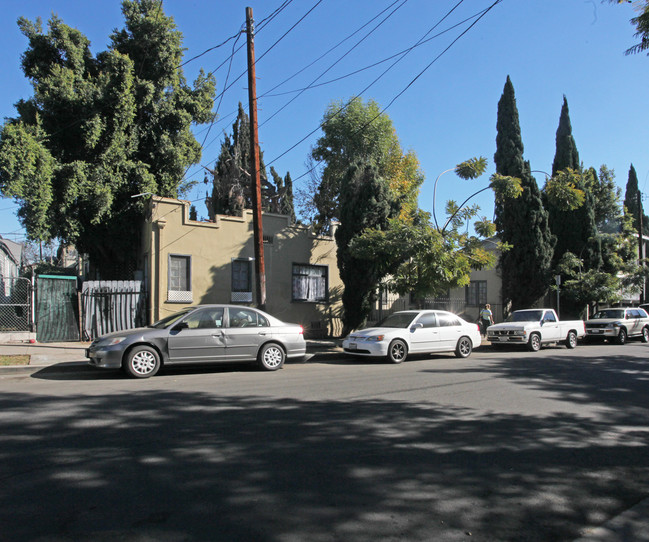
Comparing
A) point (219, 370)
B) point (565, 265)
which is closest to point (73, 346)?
point (219, 370)

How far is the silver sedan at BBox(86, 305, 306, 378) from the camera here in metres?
9.54

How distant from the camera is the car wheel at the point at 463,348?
47.5 feet

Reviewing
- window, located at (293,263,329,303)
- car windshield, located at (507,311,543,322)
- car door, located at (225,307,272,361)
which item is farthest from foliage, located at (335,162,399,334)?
car door, located at (225,307,272,361)

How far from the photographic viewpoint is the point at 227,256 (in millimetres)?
17984

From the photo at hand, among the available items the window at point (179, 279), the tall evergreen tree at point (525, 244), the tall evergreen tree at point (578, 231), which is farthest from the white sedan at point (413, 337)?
the tall evergreen tree at point (578, 231)

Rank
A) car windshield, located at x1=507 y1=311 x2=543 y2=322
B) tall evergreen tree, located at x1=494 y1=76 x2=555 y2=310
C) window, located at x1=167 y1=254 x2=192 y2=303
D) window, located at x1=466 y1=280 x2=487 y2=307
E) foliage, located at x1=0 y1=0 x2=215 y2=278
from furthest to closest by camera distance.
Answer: window, located at x1=466 y1=280 x2=487 y2=307
tall evergreen tree, located at x1=494 y1=76 x2=555 y2=310
car windshield, located at x1=507 y1=311 x2=543 y2=322
window, located at x1=167 y1=254 x2=192 y2=303
foliage, located at x1=0 y1=0 x2=215 y2=278

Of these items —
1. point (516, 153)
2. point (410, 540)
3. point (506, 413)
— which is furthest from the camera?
point (516, 153)

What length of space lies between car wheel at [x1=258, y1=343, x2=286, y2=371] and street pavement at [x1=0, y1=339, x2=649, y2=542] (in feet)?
8.38

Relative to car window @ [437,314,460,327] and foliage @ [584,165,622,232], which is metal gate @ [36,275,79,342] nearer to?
car window @ [437,314,460,327]

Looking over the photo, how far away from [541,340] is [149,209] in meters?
14.8

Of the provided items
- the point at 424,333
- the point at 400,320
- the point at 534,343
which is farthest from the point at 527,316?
the point at 400,320

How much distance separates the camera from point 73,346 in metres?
14.0

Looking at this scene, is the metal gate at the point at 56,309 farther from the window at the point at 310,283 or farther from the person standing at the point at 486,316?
the person standing at the point at 486,316

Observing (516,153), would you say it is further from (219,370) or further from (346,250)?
(219,370)
